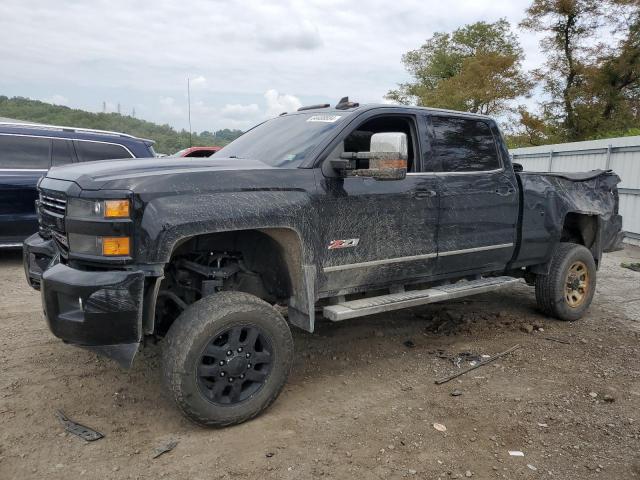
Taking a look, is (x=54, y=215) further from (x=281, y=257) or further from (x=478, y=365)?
(x=478, y=365)

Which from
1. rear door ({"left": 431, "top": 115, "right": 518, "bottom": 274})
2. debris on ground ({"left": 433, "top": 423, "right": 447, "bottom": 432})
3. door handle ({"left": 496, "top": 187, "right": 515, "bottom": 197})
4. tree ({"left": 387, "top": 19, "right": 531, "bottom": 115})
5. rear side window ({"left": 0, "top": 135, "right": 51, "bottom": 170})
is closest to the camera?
debris on ground ({"left": 433, "top": 423, "right": 447, "bottom": 432})

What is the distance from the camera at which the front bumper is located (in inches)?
110

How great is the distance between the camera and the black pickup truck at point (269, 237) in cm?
287

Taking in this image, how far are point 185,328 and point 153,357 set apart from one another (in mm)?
1343

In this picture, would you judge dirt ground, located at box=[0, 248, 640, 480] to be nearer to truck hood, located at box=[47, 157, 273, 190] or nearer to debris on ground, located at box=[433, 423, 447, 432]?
debris on ground, located at box=[433, 423, 447, 432]

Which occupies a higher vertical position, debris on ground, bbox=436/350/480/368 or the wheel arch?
the wheel arch

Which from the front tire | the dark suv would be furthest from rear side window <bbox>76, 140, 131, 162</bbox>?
the front tire

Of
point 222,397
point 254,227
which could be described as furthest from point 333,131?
point 222,397

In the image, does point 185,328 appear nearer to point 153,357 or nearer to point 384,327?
point 153,357

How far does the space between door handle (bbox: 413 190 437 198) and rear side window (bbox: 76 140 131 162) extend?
214 inches

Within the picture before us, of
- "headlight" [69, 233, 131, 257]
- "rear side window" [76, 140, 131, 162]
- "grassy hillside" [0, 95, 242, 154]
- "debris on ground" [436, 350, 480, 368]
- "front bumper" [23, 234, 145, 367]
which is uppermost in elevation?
"grassy hillside" [0, 95, 242, 154]

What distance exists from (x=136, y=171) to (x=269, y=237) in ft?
3.06

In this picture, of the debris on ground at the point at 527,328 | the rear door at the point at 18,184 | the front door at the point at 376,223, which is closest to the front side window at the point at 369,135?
the front door at the point at 376,223

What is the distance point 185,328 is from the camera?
3.00m
